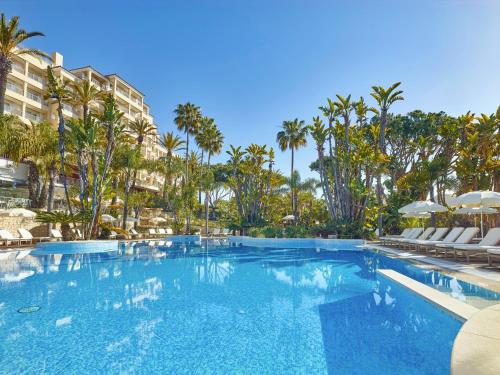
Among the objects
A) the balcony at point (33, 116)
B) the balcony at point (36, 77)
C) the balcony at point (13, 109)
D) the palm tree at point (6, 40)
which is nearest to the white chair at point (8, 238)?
the palm tree at point (6, 40)

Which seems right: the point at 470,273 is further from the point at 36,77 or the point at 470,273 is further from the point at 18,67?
the point at 36,77

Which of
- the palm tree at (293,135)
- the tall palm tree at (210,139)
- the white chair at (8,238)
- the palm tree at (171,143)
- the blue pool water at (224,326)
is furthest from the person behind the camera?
the palm tree at (171,143)

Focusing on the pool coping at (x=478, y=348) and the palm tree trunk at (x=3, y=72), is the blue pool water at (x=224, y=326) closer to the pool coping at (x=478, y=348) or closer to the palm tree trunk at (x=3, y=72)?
the pool coping at (x=478, y=348)

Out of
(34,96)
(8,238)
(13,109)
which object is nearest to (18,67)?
(34,96)

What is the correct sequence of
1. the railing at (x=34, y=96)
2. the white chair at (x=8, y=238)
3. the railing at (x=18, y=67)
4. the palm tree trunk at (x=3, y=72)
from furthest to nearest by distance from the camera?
the railing at (x=34, y=96), the railing at (x=18, y=67), the palm tree trunk at (x=3, y=72), the white chair at (x=8, y=238)

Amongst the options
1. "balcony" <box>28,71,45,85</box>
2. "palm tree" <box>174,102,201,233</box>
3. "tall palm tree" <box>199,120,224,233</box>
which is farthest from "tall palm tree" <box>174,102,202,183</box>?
"balcony" <box>28,71,45,85</box>

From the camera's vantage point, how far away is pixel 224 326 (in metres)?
5.66

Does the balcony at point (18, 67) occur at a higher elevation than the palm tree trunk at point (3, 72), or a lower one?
higher

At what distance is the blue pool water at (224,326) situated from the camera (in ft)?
13.6

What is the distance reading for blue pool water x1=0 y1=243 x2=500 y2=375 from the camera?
13.6ft

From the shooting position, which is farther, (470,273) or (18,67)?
(18,67)

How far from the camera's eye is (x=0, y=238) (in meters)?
17.8

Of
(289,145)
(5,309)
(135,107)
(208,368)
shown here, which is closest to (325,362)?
(208,368)

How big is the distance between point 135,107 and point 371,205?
46.0 m
